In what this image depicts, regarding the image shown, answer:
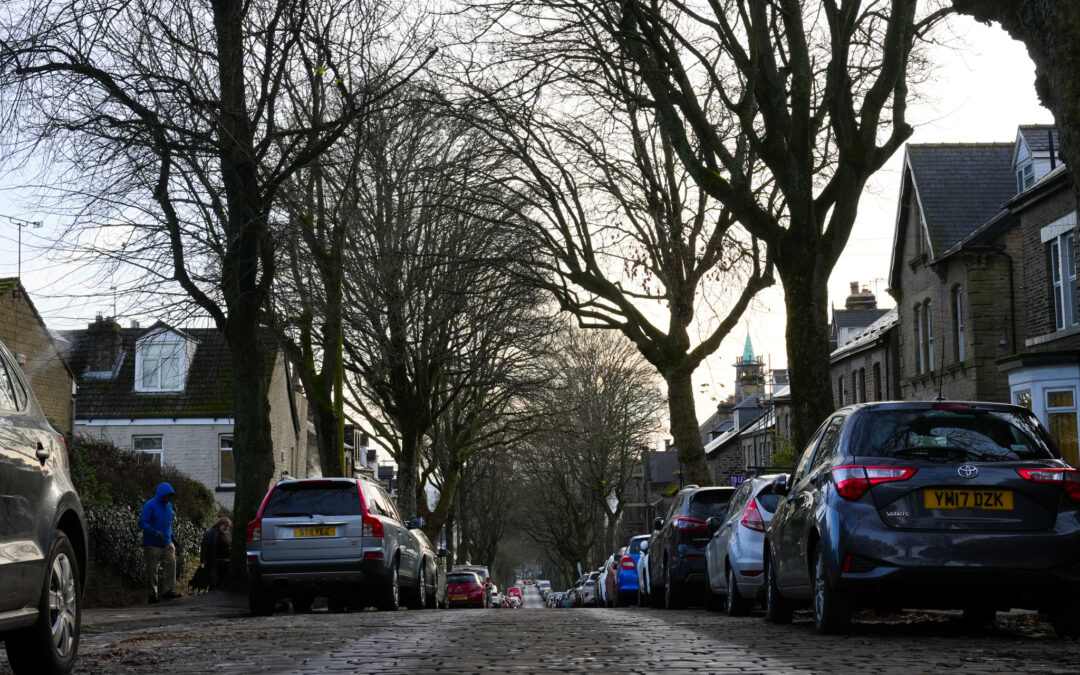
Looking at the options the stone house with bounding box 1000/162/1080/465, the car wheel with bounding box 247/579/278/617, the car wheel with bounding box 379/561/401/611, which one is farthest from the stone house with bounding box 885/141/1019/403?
the car wheel with bounding box 247/579/278/617

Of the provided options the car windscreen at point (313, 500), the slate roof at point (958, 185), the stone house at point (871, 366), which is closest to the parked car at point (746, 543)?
the car windscreen at point (313, 500)

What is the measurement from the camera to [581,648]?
8703 mm

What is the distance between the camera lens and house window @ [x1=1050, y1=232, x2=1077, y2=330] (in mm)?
26703

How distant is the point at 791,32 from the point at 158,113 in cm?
848

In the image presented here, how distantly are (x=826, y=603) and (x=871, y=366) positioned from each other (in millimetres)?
35039

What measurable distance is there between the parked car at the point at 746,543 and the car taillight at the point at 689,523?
2.45m

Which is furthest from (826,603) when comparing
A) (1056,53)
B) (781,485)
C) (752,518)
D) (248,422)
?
(248,422)

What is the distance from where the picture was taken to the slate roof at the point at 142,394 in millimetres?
43906

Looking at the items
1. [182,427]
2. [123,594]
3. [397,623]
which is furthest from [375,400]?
[397,623]

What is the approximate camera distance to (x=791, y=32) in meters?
17.1

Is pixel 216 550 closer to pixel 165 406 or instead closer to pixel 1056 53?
pixel 1056 53

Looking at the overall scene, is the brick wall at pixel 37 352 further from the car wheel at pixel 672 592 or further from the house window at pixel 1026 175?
the house window at pixel 1026 175

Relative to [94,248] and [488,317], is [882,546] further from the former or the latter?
[488,317]

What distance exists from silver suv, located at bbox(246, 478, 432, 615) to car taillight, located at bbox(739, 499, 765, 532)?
5.14 m
